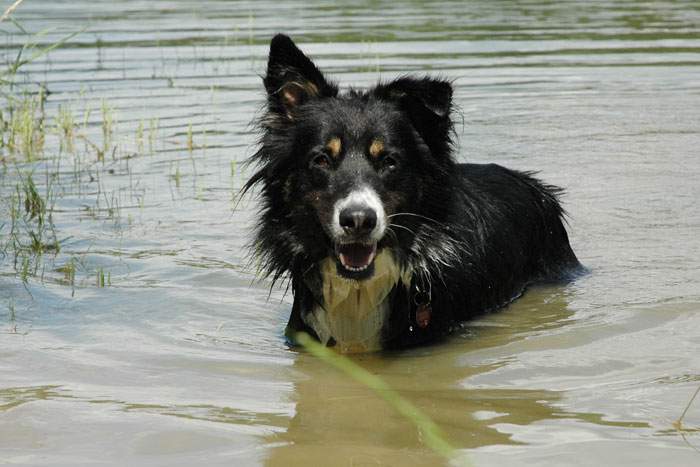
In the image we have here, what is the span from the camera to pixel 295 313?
6.41 meters

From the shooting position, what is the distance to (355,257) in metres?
5.93

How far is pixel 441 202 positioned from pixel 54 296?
2.63m

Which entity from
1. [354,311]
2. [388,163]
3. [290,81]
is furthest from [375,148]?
[354,311]

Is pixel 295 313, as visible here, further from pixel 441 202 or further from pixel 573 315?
pixel 573 315

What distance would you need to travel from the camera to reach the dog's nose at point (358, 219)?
5496 mm

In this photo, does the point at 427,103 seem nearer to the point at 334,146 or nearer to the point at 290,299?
the point at 334,146

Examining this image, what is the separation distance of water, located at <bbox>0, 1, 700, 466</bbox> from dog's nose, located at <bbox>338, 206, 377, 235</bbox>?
0.77 metres

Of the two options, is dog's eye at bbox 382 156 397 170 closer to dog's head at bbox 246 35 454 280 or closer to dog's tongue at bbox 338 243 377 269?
dog's head at bbox 246 35 454 280

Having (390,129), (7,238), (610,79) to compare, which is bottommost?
(7,238)

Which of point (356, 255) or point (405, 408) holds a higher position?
point (356, 255)

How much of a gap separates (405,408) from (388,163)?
1.63 m

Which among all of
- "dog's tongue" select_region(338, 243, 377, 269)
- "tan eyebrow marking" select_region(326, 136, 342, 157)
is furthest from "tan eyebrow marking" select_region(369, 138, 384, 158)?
"dog's tongue" select_region(338, 243, 377, 269)

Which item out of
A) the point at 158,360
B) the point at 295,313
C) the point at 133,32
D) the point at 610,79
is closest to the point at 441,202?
the point at 295,313

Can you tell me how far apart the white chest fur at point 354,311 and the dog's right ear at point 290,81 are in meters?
1.00
